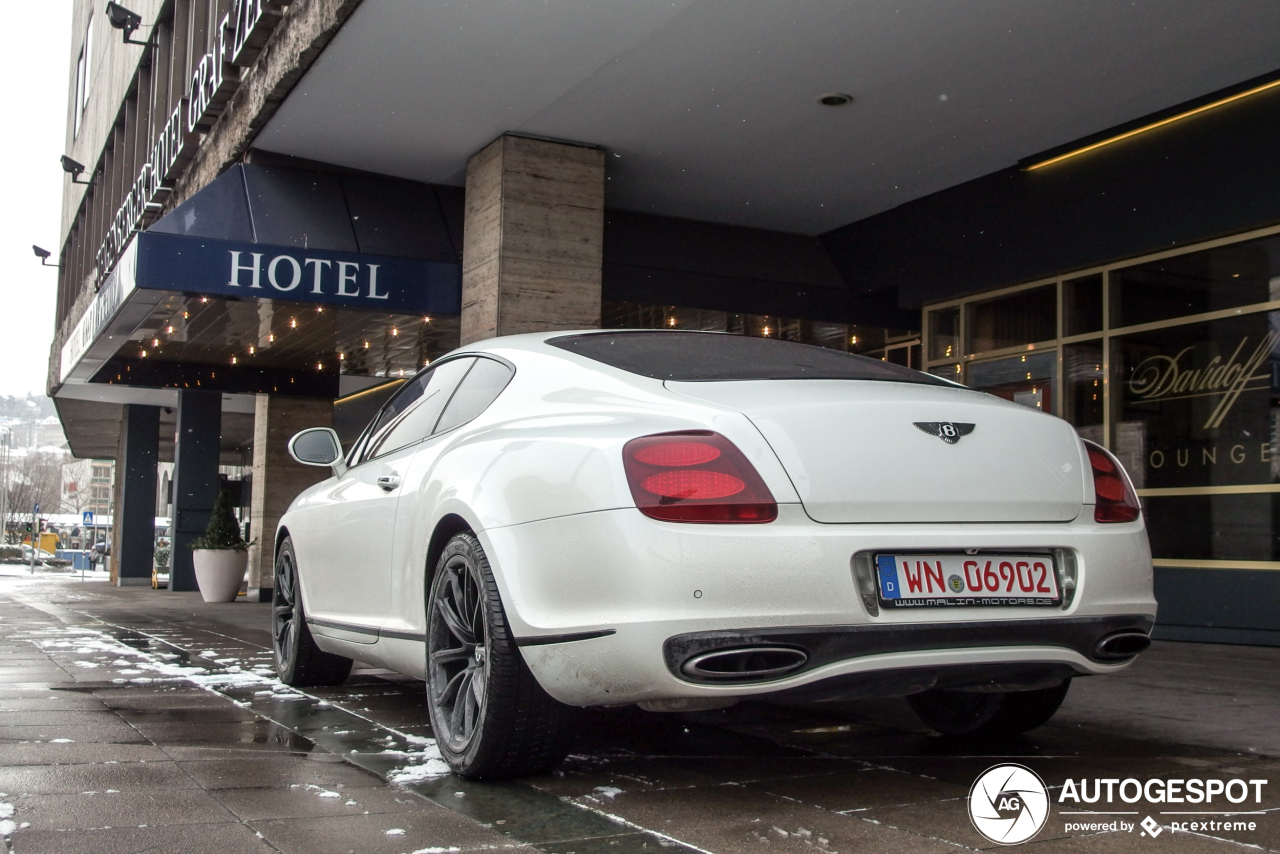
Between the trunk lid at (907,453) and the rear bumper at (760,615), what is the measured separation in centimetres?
6

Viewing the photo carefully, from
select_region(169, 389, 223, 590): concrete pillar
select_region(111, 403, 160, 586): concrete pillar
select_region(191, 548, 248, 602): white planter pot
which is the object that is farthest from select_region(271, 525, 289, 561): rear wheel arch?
select_region(111, 403, 160, 586): concrete pillar

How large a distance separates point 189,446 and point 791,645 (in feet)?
69.6

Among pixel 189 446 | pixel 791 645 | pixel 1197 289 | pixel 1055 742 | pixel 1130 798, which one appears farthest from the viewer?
pixel 189 446

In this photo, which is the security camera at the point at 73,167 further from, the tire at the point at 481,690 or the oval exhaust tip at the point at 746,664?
the oval exhaust tip at the point at 746,664

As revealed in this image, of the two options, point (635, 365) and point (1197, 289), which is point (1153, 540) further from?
point (635, 365)

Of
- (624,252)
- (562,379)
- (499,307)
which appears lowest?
(562,379)

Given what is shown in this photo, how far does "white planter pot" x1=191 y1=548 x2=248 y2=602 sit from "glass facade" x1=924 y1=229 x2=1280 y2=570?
11.5 m

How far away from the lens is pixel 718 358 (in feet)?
12.7

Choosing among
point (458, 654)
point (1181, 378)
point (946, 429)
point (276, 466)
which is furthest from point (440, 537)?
point (276, 466)

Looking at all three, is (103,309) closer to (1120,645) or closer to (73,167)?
(1120,645)

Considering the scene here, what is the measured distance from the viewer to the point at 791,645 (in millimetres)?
3000

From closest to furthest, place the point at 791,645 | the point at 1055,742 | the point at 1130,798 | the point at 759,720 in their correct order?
the point at 791,645 < the point at 1130,798 < the point at 1055,742 < the point at 759,720

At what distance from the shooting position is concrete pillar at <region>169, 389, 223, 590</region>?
72.6 ft

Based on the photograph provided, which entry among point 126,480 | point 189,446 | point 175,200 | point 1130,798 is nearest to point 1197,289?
point 1130,798
